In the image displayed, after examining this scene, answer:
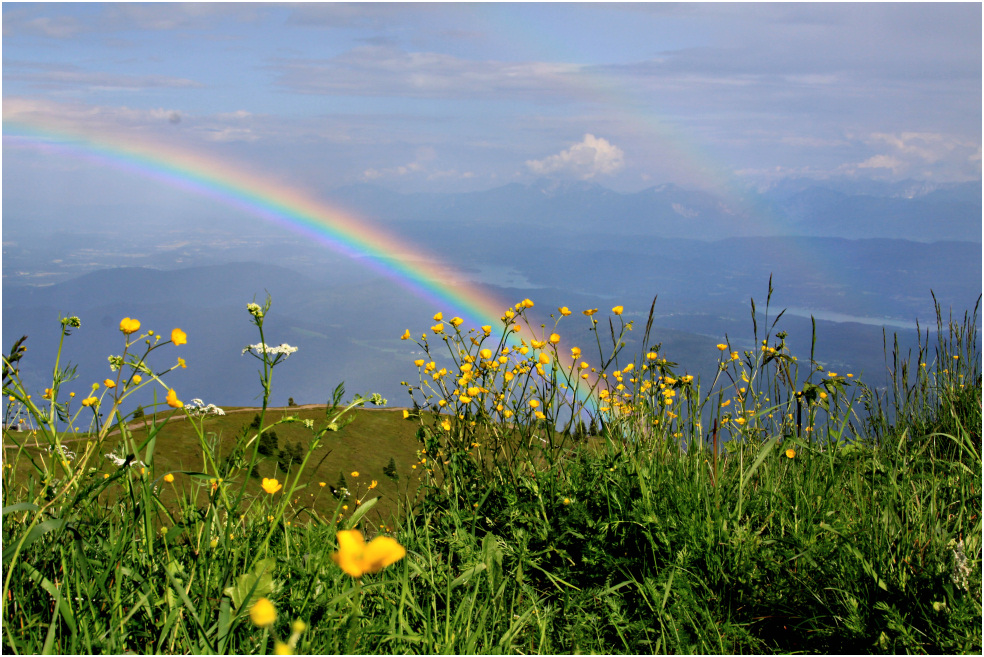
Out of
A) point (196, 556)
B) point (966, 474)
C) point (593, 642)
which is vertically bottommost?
point (593, 642)

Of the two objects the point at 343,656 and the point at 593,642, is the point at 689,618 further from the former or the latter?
the point at 343,656

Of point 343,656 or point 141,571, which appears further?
point 141,571

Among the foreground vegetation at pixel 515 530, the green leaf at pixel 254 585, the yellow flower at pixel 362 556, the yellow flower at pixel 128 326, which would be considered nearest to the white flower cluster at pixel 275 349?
the foreground vegetation at pixel 515 530

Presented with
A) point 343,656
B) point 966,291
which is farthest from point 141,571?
point 966,291

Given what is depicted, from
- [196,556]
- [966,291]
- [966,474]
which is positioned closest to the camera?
[196,556]

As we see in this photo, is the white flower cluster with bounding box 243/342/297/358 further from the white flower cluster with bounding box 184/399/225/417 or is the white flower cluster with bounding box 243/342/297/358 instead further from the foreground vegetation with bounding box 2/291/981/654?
the white flower cluster with bounding box 184/399/225/417

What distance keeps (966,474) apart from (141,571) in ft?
9.46

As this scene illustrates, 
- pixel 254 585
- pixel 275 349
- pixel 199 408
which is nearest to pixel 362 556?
pixel 254 585

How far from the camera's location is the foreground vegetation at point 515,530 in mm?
1646

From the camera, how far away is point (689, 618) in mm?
1881

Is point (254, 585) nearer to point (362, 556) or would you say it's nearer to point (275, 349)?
point (275, 349)

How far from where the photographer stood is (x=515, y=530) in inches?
90.7

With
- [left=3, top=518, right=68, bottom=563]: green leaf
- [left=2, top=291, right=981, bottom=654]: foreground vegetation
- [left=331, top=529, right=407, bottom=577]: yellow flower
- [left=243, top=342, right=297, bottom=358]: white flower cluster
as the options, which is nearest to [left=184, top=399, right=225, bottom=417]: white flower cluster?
[left=2, top=291, right=981, bottom=654]: foreground vegetation

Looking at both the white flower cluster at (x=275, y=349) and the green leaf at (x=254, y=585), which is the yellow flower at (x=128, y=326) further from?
the green leaf at (x=254, y=585)
